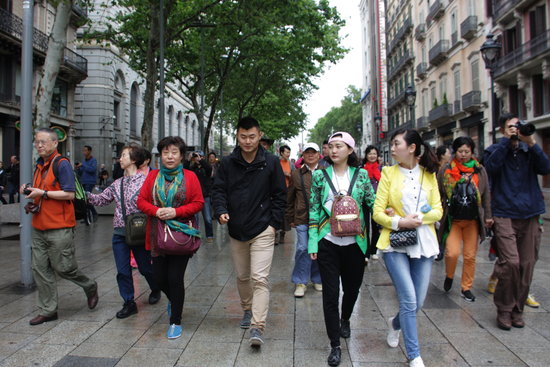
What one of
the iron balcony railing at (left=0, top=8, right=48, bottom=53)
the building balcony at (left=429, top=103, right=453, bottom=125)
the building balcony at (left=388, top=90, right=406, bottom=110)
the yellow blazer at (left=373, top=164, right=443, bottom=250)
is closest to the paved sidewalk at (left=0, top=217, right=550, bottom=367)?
the yellow blazer at (left=373, top=164, right=443, bottom=250)

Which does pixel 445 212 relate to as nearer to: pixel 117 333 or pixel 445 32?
pixel 117 333

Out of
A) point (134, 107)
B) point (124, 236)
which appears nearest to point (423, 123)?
point (134, 107)

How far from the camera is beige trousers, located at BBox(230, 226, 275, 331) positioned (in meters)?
3.77

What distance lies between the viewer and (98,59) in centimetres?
3017

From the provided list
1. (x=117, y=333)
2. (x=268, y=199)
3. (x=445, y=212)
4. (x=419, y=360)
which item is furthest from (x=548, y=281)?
(x=117, y=333)

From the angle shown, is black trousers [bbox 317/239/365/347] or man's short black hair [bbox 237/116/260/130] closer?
black trousers [bbox 317/239/365/347]

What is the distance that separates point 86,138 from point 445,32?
2529 centimetres

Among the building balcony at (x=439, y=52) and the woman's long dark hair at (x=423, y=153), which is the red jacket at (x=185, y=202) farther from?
the building balcony at (x=439, y=52)

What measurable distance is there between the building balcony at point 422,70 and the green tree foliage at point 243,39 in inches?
480

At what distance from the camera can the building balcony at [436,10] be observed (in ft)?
102

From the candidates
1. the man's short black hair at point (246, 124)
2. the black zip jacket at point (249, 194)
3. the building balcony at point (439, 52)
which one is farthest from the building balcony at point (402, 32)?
the black zip jacket at point (249, 194)

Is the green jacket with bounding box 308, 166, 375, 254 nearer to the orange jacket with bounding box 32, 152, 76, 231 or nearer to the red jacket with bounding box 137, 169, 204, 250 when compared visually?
the red jacket with bounding box 137, 169, 204, 250

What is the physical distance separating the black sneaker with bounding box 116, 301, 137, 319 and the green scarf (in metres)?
1.20

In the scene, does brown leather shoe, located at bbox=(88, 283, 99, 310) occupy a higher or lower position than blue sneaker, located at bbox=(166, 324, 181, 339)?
higher
